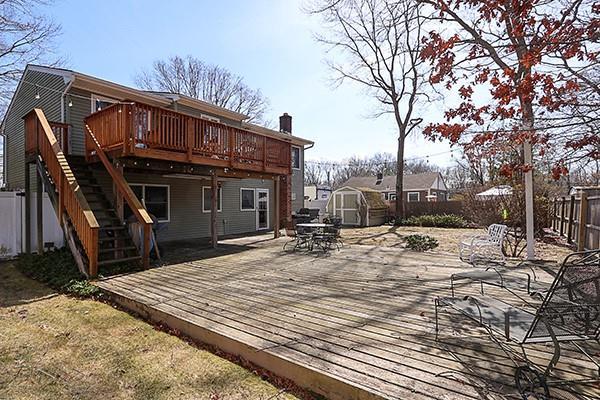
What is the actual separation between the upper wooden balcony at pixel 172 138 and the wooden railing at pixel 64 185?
90 centimetres

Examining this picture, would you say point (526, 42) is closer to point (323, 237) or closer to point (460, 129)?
point (460, 129)

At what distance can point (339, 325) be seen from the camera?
3650 mm

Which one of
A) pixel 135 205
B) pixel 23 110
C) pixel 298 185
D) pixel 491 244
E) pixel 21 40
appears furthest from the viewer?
pixel 298 185

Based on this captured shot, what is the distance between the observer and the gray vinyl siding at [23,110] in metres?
9.97

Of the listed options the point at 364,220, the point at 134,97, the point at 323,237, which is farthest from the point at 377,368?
the point at 364,220

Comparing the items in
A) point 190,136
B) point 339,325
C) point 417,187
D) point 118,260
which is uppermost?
point 190,136

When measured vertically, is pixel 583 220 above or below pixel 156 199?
below

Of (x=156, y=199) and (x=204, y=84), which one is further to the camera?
(x=204, y=84)

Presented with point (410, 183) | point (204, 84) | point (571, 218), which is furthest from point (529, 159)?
point (410, 183)

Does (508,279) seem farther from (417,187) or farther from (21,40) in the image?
(417,187)

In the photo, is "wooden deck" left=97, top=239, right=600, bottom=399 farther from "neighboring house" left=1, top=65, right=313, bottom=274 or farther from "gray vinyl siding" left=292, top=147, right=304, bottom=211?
"gray vinyl siding" left=292, top=147, right=304, bottom=211

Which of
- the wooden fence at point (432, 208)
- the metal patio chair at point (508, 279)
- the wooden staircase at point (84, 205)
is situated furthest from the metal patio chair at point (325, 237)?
the wooden fence at point (432, 208)

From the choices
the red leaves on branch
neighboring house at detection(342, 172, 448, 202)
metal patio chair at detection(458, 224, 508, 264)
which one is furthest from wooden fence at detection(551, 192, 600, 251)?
neighboring house at detection(342, 172, 448, 202)

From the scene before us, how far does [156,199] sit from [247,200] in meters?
4.55
